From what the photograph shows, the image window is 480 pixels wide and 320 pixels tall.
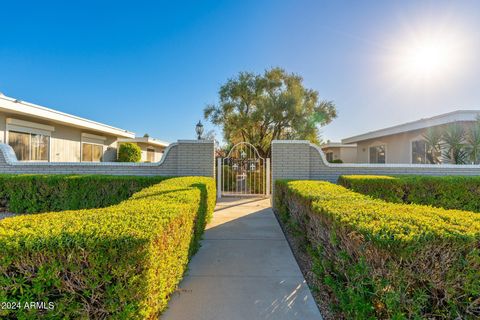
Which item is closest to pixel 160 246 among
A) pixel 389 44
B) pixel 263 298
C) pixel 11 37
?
pixel 263 298

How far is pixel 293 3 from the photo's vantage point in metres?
7.98

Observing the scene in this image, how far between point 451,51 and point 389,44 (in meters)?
1.93

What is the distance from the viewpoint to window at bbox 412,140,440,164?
39.2ft

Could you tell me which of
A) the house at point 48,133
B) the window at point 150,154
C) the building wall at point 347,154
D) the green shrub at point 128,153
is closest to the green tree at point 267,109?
the green shrub at point 128,153

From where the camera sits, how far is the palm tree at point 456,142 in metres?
9.23

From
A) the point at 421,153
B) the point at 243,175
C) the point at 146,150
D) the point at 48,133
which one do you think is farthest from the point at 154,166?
the point at 146,150

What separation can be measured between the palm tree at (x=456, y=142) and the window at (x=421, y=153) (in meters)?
2.20

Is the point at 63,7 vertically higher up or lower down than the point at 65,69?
higher up

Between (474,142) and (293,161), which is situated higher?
(474,142)

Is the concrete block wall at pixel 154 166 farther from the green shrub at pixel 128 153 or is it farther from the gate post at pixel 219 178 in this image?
the green shrub at pixel 128 153

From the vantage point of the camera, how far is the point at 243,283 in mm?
3018

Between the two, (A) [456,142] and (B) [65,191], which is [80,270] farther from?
(A) [456,142]

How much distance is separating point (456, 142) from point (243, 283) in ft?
35.2

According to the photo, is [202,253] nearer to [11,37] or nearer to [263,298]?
[263,298]
